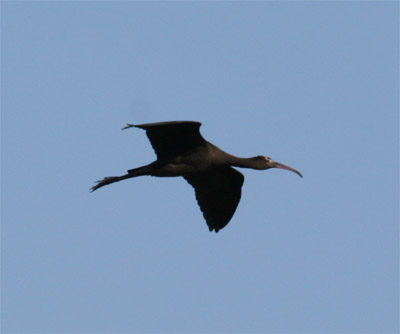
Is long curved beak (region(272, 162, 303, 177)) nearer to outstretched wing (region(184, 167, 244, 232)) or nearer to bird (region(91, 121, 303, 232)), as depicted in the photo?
bird (region(91, 121, 303, 232))

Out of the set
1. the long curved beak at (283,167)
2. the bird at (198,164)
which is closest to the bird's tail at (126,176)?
the bird at (198,164)

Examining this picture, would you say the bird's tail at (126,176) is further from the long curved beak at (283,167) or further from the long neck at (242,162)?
the long curved beak at (283,167)

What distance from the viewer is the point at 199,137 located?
648 inches

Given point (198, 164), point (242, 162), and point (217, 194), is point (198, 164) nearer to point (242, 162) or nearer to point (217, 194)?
point (242, 162)

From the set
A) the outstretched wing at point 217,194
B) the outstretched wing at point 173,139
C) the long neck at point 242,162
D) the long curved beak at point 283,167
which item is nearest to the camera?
the outstretched wing at point 173,139

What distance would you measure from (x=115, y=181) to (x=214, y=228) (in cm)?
257

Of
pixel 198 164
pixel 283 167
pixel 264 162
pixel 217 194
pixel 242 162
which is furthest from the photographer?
pixel 217 194

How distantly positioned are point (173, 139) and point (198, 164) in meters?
0.62

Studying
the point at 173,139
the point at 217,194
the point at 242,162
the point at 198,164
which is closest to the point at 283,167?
the point at 242,162

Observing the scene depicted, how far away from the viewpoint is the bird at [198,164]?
53.9 ft

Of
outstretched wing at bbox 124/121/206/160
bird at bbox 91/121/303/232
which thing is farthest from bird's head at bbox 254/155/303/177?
outstretched wing at bbox 124/121/206/160

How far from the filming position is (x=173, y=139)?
54.3 feet

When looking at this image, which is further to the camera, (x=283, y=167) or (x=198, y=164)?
(x=283, y=167)

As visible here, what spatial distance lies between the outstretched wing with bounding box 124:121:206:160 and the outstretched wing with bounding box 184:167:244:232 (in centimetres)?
165
